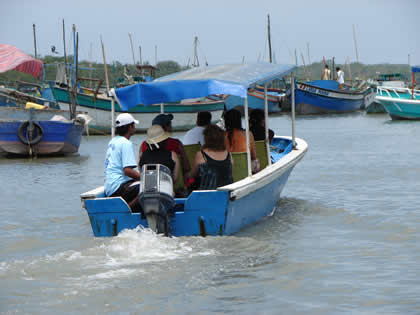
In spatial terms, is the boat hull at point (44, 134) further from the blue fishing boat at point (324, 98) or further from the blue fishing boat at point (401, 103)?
the blue fishing boat at point (324, 98)

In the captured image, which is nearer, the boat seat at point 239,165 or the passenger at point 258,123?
the boat seat at point 239,165

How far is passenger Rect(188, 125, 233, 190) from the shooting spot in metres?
7.23

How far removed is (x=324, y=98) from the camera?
41.0m

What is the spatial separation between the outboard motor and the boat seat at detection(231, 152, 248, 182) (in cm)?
141

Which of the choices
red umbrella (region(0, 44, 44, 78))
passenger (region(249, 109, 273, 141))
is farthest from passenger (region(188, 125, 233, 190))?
red umbrella (region(0, 44, 44, 78))

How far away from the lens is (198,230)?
6.80 metres

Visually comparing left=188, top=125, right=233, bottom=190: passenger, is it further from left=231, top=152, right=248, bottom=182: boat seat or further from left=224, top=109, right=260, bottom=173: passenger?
left=224, top=109, right=260, bottom=173: passenger

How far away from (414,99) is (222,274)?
28135 mm

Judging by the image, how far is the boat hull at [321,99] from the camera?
40500 millimetres

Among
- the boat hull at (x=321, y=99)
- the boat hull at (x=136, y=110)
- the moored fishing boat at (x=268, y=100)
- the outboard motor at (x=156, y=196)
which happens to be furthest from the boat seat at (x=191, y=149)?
the boat hull at (x=321, y=99)

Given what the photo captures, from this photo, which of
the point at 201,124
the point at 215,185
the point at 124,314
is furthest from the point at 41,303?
the point at 201,124

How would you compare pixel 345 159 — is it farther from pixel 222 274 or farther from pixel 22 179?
pixel 222 274

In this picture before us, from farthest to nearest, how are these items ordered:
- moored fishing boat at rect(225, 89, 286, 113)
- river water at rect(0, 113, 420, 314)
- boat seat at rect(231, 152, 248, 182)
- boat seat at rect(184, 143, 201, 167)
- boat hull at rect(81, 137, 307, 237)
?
moored fishing boat at rect(225, 89, 286, 113)
boat seat at rect(184, 143, 201, 167)
boat seat at rect(231, 152, 248, 182)
boat hull at rect(81, 137, 307, 237)
river water at rect(0, 113, 420, 314)

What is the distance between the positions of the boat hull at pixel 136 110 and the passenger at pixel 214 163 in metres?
19.3
